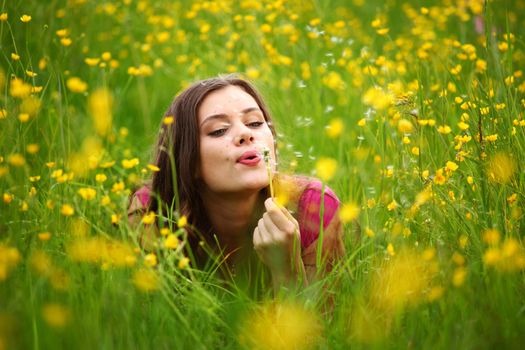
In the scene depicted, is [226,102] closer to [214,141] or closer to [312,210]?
[214,141]

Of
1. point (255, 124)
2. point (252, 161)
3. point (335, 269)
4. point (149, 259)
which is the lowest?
point (335, 269)

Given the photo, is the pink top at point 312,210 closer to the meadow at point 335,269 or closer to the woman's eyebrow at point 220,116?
the meadow at point 335,269

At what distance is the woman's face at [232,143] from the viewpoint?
2.08 metres

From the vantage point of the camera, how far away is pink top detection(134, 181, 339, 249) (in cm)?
233

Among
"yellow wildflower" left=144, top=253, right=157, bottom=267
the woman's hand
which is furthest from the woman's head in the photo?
"yellow wildflower" left=144, top=253, right=157, bottom=267

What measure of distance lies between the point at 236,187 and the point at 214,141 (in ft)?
0.66

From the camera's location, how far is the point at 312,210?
238 centimetres

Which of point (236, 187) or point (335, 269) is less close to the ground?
point (236, 187)

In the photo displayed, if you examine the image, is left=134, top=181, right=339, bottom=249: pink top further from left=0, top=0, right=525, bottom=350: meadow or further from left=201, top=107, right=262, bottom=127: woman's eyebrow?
left=201, top=107, right=262, bottom=127: woman's eyebrow

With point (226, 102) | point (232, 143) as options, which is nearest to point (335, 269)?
point (232, 143)

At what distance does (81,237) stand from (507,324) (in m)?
1.10

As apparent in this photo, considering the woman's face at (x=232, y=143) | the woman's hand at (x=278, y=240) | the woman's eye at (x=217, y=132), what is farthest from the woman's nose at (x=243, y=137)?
the woman's hand at (x=278, y=240)

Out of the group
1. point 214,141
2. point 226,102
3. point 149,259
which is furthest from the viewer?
point 226,102

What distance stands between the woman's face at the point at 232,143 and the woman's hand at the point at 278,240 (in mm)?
156
